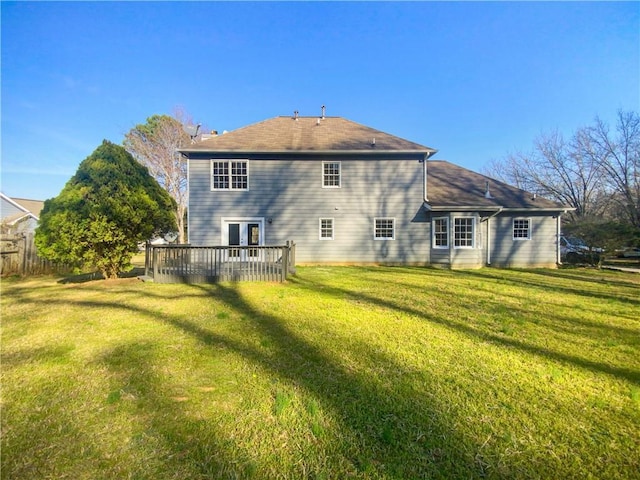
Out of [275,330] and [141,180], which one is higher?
[141,180]

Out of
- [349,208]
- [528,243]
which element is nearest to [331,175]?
[349,208]

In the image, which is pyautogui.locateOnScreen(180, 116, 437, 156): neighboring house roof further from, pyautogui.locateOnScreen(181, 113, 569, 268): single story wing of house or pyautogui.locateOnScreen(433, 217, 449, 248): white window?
pyautogui.locateOnScreen(433, 217, 449, 248): white window

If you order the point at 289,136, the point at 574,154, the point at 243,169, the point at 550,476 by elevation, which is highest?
the point at 574,154

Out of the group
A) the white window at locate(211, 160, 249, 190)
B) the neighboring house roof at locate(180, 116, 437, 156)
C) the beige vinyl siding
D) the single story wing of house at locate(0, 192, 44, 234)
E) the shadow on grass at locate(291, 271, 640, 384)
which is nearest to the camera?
the shadow on grass at locate(291, 271, 640, 384)

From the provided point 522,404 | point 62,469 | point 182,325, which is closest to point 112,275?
point 182,325

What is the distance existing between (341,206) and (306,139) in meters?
3.85

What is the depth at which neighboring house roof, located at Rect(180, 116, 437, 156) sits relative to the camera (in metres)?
14.2

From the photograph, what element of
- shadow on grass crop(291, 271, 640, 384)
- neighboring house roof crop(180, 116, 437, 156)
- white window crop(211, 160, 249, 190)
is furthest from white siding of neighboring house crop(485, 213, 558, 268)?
white window crop(211, 160, 249, 190)

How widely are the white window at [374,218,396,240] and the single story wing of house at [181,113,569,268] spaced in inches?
1.9

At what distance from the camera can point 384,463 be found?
2119mm

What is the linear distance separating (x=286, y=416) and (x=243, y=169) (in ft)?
43.5

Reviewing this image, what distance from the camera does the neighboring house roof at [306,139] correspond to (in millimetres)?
14211

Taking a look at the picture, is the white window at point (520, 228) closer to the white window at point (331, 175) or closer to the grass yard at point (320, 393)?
the white window at point (331, 175)

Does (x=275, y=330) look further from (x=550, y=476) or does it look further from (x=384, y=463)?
(x=550, y=476)
